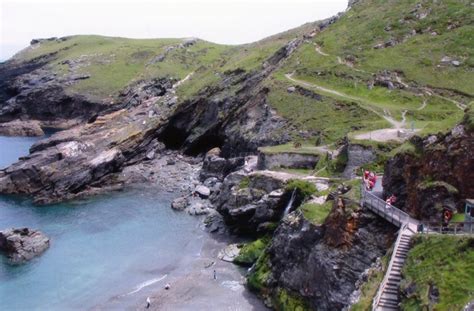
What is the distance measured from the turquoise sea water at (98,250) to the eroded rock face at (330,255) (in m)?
15.8

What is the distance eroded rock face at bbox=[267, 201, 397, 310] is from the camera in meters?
36.4

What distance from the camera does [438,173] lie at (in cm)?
3438

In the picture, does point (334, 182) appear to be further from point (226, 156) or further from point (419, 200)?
point (226, 156)

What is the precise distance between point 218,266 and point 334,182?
1520cm

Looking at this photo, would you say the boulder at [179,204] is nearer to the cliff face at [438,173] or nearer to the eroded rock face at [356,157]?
the eroded rock face at [356,157]

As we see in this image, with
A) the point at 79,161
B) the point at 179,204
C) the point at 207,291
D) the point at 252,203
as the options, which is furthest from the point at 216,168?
the point at 207,291

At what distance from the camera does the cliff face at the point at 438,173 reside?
3308 centimetres

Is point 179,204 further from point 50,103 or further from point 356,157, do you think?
point 50,103

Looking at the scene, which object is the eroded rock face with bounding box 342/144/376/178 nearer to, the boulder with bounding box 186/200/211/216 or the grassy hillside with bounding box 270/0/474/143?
the grassy hillside with bounding box 270/0/474/143

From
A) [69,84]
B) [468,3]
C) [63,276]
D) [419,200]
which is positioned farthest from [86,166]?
[69,84]

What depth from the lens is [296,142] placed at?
252ft

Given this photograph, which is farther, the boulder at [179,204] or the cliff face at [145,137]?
the cliff face at [145,137]

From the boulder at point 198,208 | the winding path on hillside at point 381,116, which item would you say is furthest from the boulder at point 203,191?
the winding path on hillside at point 381,116

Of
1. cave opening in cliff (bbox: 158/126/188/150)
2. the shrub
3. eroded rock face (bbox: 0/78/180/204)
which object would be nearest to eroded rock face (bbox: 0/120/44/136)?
eroded rock face (bbox: 0/78/180/204)
